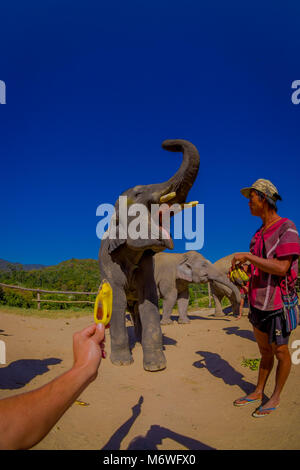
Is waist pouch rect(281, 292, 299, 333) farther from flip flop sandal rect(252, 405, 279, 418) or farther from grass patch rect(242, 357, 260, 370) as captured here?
grass patch rect(242, 357, 260, 370)

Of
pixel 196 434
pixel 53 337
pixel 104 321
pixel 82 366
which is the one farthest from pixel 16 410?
pixel 53 337

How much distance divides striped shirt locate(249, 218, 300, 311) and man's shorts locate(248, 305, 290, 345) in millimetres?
66

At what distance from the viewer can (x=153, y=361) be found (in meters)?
4.00

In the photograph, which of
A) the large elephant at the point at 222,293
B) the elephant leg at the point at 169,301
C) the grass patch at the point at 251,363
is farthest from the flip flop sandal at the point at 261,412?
the large elephant at the point at 222,293

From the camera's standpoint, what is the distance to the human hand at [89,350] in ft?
3.61

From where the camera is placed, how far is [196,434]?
2.39 m

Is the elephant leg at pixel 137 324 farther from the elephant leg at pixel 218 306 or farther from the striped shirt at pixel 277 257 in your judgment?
the elephant leg at pixel 218 306

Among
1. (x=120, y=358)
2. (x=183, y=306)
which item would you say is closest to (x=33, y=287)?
(x=183, y=306)

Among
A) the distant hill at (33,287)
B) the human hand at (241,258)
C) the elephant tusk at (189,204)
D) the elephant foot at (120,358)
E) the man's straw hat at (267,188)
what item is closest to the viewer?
the human hand at (241,258)

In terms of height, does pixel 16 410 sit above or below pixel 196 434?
above

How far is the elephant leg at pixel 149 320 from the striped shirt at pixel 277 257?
5.95ft

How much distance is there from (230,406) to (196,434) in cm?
66

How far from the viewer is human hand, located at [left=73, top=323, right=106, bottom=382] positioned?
110cm
